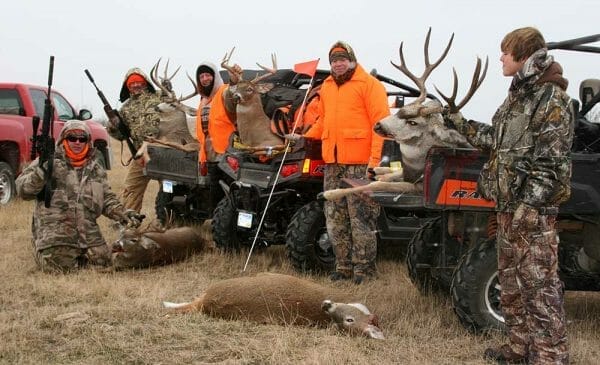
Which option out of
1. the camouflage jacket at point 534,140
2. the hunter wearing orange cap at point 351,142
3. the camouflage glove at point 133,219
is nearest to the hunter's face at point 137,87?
the camouflage glove at point 133,219

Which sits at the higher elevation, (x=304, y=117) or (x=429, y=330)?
(x=304, y=117)

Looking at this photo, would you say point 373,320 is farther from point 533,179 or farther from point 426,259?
point 533,179

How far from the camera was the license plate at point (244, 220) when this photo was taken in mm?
7676

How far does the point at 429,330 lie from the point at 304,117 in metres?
3.38

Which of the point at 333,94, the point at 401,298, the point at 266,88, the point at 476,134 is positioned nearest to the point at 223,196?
the point at 266,88

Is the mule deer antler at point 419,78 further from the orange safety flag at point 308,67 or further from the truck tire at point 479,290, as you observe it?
the orange safety flag at point 308,67

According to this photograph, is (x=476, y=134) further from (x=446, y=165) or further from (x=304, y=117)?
(x=304, y=117)

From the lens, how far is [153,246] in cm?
771

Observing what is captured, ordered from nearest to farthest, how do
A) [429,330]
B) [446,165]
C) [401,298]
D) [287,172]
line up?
1. [446,165]
2. [429,330]
3. [401,298]
4. [287,172]

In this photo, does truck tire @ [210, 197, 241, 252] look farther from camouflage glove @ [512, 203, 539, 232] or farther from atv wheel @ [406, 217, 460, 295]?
camouflage glove @ [512, 203, 539, 232]

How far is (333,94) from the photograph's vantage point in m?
6.90

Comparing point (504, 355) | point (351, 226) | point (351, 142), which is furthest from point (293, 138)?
point (504, 355)

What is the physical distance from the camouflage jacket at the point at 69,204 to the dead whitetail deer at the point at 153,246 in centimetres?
29

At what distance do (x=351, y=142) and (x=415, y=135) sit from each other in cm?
126
